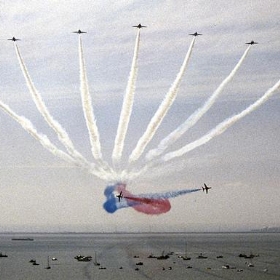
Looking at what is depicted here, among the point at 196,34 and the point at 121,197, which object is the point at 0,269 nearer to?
the point at 121,197

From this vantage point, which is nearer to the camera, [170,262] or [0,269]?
[0,269]

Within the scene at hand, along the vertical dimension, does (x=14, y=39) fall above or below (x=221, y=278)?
above

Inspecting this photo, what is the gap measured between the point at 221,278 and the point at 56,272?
4505cm

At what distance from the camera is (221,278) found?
412 feet

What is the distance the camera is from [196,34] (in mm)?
83938

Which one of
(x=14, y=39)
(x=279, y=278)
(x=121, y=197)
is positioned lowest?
(x=279, y=278)

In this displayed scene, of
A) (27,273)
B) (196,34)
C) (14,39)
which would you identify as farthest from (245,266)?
(14,39)

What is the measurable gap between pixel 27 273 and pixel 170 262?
51628 millimetres

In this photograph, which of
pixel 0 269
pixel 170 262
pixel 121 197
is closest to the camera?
pixel 121 197

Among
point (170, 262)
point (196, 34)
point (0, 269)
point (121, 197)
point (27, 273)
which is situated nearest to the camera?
point (196, 34)

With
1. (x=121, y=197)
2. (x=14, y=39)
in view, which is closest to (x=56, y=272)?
(x=121, y=197)

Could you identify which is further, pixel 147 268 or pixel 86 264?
pixel 86 264

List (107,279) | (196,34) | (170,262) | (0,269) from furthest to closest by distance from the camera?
(170,262) → (0,269) → (107,279) → (196,34)

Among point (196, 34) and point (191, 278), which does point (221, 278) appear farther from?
point (196, 34)
